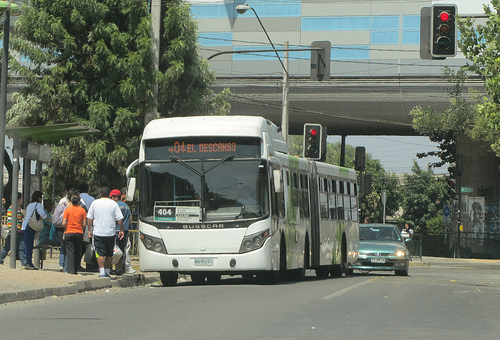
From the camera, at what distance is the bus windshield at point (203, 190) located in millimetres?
18078

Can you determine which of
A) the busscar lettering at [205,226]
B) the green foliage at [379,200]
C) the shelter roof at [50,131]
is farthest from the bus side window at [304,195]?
the green foliage at [379,200]

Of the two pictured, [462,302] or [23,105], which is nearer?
[462,302]

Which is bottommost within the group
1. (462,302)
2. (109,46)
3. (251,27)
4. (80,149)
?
(462,302)

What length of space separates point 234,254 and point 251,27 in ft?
108

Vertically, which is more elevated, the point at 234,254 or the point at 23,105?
the point at 23,105

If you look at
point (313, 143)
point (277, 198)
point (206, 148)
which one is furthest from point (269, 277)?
point (313, 143)

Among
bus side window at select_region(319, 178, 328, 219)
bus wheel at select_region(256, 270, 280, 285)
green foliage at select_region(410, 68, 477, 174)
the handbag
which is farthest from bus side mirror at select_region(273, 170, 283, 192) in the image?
green foliage at select_region(410, 68, 477, 174)

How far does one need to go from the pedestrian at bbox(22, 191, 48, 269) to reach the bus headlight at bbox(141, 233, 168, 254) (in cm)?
227

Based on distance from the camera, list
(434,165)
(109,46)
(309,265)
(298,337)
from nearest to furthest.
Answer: (298,337)
(309,265)
(109,46)
(434,165)

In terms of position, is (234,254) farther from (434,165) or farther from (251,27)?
(434,165)

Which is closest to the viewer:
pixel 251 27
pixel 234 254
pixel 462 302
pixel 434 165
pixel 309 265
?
pixel 462 302

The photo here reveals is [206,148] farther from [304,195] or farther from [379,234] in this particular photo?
[379,234]

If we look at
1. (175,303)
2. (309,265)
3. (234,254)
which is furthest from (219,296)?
(309,265)

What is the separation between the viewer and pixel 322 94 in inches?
1777
